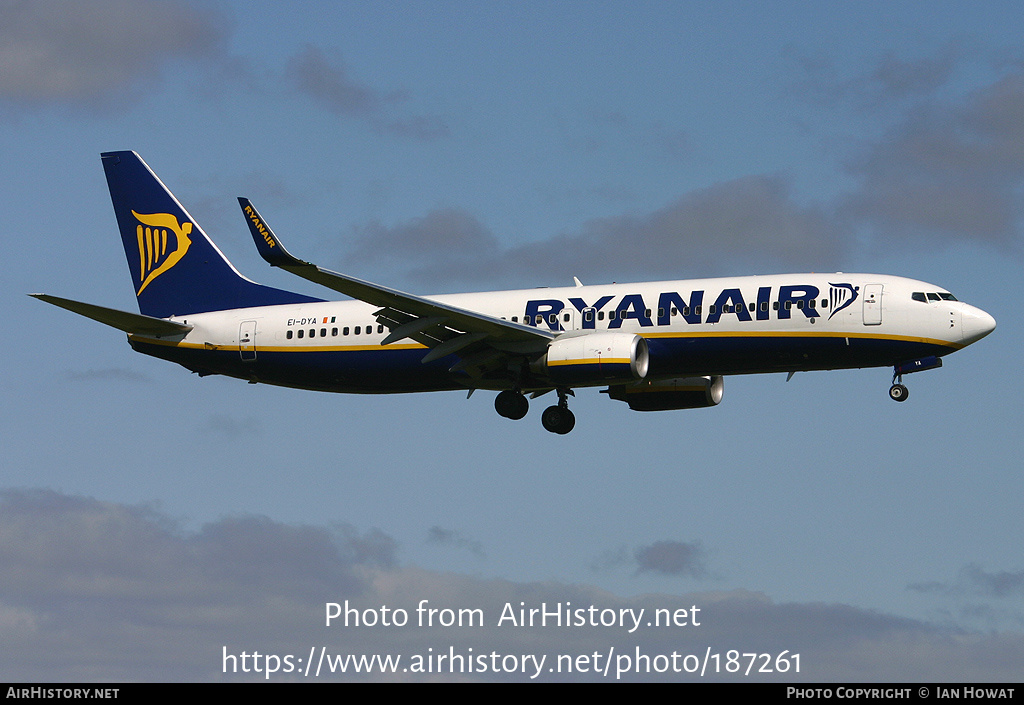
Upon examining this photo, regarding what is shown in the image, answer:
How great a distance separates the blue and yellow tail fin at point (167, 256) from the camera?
179ft

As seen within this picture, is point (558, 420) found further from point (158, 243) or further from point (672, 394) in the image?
point (158, 243)

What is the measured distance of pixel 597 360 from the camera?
1799 inches

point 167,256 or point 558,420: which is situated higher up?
point 167,256

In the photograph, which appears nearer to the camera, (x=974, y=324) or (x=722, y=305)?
(x=974, y=324)

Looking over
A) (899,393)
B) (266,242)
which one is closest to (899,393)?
(899,393)

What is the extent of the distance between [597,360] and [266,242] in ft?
35.2

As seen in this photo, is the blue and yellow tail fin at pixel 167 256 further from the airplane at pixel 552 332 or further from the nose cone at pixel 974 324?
the nose cone at pixel 974 324

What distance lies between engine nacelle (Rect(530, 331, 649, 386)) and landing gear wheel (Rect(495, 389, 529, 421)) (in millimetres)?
3339

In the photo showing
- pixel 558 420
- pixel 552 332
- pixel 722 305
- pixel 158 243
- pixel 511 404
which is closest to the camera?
pixel 722 305

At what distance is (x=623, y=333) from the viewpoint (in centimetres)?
4716

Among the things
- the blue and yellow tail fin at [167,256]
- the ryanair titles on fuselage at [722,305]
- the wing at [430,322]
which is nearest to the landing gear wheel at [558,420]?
the wing at [430,322]

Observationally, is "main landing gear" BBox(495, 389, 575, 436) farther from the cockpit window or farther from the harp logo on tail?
the harp logo on tail

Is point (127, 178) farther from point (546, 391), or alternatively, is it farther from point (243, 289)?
point (546, 391)

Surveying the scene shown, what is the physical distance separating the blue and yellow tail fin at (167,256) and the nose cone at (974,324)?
2251 cm
